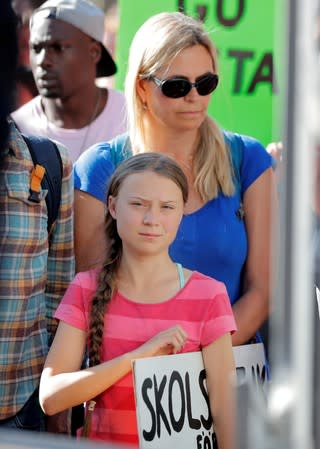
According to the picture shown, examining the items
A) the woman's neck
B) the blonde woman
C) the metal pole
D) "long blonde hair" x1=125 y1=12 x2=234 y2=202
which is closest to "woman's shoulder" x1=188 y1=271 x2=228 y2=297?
the blonde woman

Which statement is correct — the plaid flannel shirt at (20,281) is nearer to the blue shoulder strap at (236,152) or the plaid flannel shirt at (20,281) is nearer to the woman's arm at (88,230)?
the woman's arm at (88,230)

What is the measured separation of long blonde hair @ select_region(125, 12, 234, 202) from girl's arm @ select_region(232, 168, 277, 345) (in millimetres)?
82

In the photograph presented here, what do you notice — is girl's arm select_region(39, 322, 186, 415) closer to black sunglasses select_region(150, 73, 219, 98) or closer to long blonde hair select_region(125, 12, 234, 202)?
long blonde hair select_region(125, 12, 234, 202)

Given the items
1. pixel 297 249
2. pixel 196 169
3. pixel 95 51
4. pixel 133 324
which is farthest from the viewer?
pixel 95 51

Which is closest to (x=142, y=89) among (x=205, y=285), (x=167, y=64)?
(x=167, y=64)

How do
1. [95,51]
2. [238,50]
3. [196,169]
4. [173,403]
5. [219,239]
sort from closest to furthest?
[173,403]
[219,239]
[196,169]
[238,50]
[95,51]

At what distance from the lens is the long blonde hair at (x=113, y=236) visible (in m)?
2.73

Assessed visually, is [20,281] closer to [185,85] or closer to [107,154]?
[107,154]

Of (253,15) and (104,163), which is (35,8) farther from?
(104,163)

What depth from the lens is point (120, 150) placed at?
125 inches

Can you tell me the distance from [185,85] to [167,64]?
8cm

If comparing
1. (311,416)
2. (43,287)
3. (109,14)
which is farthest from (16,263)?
(109,14)

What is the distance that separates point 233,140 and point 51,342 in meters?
0.78

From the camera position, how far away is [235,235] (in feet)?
9.89
